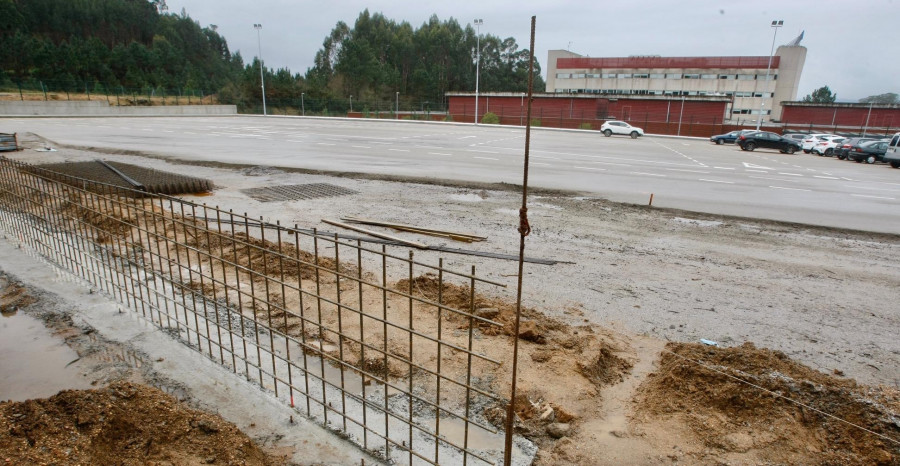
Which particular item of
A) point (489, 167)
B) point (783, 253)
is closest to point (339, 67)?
point (489, 167)

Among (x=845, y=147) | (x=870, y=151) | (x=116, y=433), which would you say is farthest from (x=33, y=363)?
(x=845, y=147)

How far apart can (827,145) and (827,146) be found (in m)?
0.09

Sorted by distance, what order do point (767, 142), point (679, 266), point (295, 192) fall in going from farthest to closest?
1. point (767, 142)
2. point (295, 192)
3. point (679, 266)

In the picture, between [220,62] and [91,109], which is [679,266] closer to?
[91,109]

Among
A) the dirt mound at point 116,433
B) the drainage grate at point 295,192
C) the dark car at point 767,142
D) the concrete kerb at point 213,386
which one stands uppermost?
the dark car at point 767,142

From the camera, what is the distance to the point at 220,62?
116 m

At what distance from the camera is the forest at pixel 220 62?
65688 mm

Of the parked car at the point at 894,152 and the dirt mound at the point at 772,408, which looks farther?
the parked car at the point at 894,152

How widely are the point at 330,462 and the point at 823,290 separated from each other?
6.62 meters

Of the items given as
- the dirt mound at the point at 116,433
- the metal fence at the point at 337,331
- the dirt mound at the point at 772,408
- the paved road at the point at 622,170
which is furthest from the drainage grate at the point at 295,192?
the dirt mound at the point at 772,408

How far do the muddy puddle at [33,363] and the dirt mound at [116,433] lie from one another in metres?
0.63

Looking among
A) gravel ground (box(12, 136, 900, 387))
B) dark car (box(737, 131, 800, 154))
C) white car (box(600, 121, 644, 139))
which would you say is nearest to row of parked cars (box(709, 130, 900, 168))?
dark car (box(737, 131, 800, 154))

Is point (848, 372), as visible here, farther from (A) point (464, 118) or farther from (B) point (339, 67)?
(B) point (339, 67)

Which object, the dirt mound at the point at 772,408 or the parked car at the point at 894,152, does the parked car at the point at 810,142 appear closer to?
the parked car at the point at 894,152
